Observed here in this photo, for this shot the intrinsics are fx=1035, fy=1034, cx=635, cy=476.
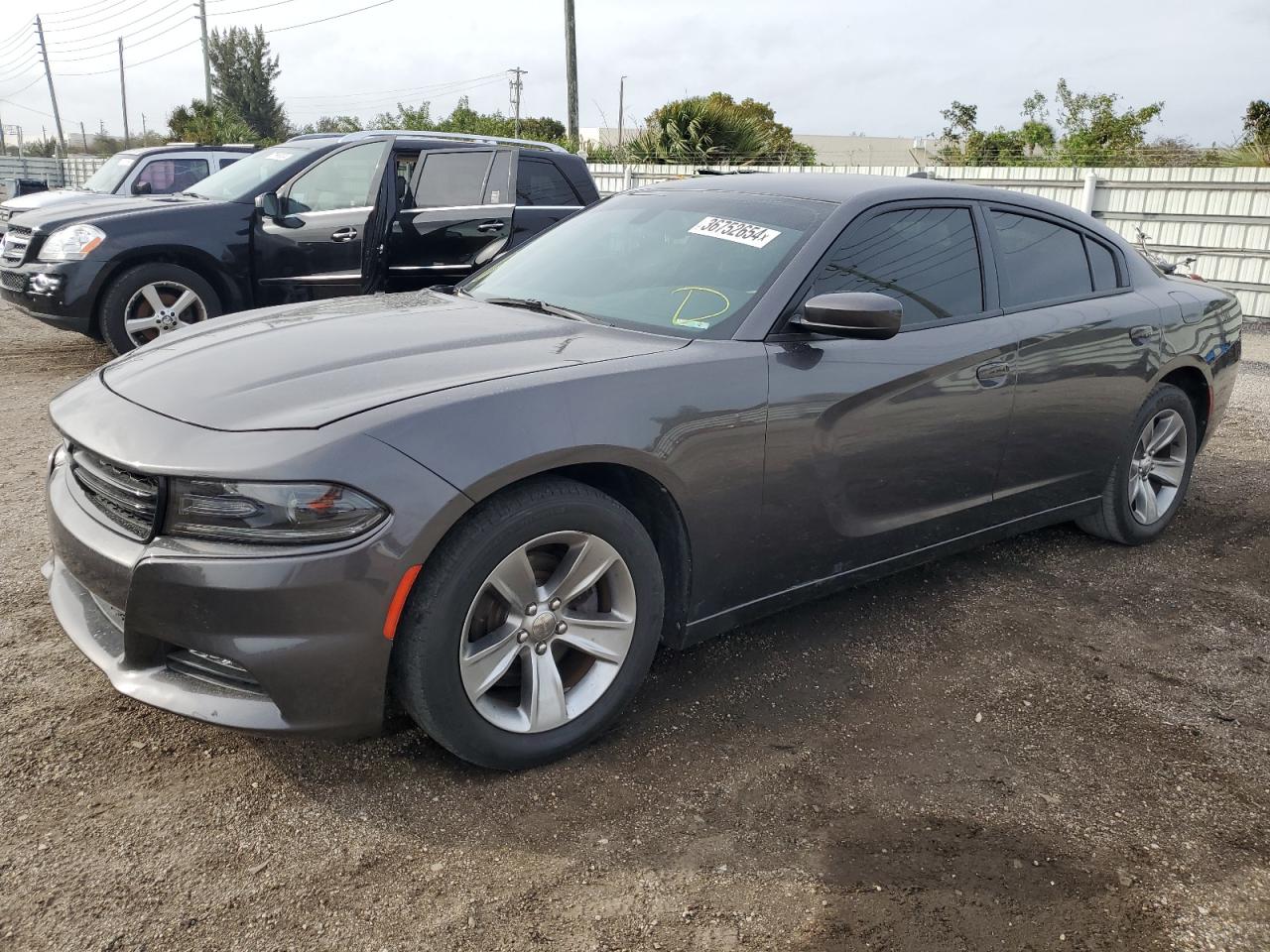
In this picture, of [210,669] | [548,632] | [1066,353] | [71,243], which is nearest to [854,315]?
[548,632]

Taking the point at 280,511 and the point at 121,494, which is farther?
the point at 121,494

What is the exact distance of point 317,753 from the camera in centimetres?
280

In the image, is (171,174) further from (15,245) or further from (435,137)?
(435,137)

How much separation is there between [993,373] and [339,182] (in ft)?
18.8

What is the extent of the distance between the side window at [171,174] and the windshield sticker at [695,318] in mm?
10313

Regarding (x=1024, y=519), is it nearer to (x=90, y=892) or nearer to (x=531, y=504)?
(x=531, y=504)

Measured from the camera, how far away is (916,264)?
12.0 ft

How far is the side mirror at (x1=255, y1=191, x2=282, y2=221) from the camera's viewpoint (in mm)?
7414

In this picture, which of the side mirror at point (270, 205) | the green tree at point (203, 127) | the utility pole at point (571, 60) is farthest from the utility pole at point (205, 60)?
the side mirror at point (270, 205)

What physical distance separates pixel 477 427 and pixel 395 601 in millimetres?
453

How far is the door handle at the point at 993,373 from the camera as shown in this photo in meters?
3.65

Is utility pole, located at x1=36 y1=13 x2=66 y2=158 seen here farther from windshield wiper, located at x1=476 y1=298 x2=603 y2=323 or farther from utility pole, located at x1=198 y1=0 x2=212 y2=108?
windshield wiper, located at x1=476 y1=298 x2=603 y2=323

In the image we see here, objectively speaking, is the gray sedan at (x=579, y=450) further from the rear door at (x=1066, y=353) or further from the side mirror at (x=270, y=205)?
the side mirror at (x=270, y=205)

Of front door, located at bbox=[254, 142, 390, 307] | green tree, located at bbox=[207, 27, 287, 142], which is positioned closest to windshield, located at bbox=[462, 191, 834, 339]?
front door, located at bbox=[254, 142, 390, 307]
